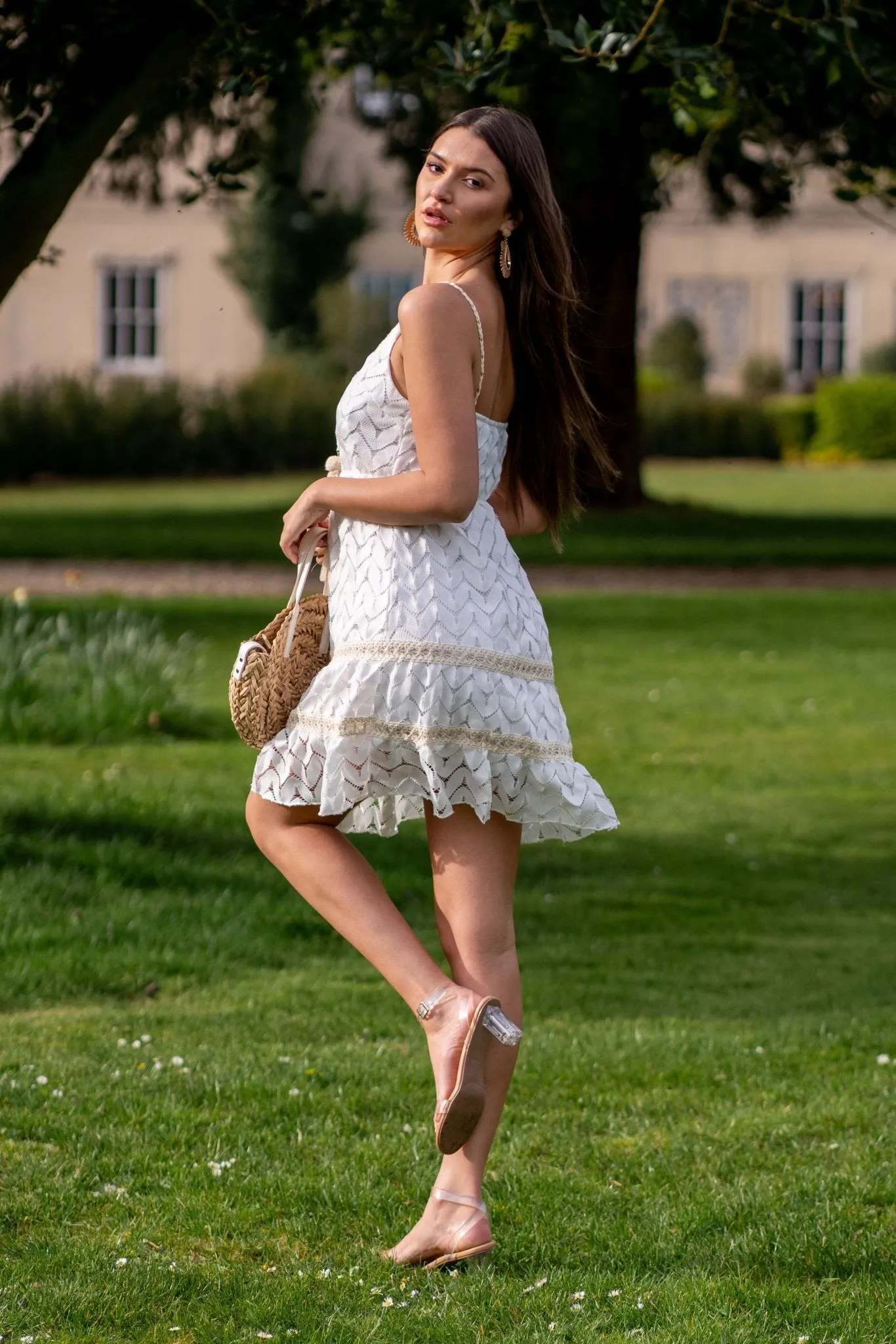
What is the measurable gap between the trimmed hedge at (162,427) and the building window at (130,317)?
220 inches

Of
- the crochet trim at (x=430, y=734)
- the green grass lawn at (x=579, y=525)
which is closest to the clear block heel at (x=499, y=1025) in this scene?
the crochet trim at (x=430, y=734)

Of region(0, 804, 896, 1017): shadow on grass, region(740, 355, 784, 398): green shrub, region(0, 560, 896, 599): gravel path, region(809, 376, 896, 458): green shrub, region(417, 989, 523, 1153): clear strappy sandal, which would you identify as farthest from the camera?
region(740, 355, 784, 398): green shrub

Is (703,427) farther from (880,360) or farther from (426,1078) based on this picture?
(426,1078)

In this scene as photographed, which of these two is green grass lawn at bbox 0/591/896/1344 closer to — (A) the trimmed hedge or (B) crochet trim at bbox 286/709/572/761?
(B) crochet trim at bbox 286/709/572/761

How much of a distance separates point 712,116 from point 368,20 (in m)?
1.18

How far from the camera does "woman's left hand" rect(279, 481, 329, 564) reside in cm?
306

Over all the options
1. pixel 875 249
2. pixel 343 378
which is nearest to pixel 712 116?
pixel 343 378

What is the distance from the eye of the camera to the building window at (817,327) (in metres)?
A: 35.7

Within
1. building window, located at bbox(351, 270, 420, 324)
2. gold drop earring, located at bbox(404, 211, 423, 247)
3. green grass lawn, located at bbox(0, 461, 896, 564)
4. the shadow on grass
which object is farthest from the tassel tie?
building window, located at bbox(351, 270, 420, 324)

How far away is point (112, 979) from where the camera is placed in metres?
5.38

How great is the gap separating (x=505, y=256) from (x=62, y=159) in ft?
10.2

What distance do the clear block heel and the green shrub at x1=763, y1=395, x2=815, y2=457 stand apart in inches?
1187

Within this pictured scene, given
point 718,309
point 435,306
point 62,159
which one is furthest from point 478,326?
point 718,309

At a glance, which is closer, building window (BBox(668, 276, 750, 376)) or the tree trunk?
the tree trunk
